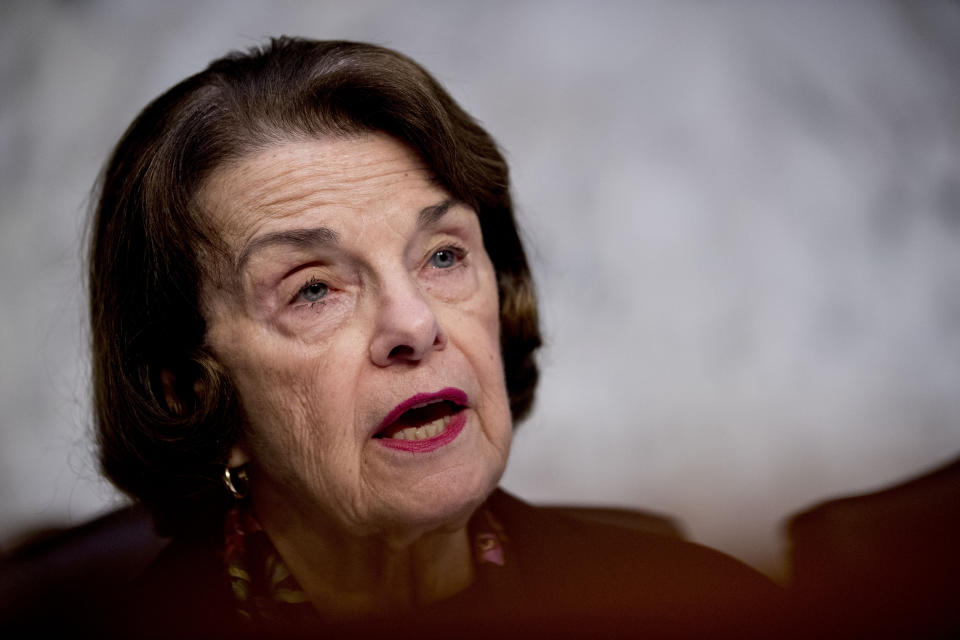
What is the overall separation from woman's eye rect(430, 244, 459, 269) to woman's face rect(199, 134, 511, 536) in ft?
0.07

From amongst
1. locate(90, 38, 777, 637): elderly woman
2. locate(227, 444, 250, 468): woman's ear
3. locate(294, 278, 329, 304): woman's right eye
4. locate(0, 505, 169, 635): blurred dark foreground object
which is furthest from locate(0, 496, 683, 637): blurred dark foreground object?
locate(294, 278, 329, 304): woman's right eye

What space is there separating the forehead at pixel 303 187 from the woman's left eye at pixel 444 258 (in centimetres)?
9

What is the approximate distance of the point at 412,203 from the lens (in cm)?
138

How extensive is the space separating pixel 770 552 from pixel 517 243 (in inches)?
29.0

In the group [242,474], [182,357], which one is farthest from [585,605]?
[182,357]

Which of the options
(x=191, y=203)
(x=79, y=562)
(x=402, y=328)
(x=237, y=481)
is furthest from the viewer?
(x=79, y=562)

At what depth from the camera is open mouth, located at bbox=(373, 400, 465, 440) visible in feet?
4.37

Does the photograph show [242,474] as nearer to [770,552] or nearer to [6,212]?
[770,552]

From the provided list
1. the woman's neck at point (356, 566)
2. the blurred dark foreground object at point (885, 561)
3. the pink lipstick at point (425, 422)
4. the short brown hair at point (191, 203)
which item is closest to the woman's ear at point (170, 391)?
the short brown hair at point (191, 203)

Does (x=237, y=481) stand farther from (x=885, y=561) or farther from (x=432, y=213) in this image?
(x=885, y=561)

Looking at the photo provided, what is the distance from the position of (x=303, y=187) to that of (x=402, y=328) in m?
0.25

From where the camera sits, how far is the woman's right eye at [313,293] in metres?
1.34

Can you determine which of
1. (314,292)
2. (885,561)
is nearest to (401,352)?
(314,292)

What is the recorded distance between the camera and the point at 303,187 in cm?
133
